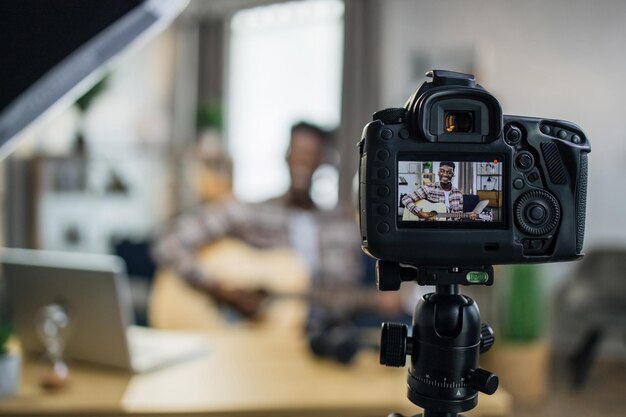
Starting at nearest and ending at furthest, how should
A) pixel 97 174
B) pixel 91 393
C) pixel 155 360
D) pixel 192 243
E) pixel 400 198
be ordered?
pixel 400 198
pixel 91 393
pixel 155 360
pixel 192 243
pixel 97 174

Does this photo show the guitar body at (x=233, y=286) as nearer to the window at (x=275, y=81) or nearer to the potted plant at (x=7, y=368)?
the potted plant at (x=7, y=368)

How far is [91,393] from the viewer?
48.6 inches

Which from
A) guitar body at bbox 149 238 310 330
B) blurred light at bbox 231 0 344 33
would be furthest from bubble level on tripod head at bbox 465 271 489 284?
blurred light at bbox 231 0 344 33

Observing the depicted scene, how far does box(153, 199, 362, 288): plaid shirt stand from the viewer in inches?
98.5

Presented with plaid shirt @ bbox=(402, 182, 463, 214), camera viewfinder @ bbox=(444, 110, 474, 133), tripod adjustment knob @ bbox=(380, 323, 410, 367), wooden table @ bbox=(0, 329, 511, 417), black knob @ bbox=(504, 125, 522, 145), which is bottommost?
wooden table @ bbox=(0, 329, 511, 417)

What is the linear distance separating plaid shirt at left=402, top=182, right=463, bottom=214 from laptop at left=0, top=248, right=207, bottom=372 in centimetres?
79

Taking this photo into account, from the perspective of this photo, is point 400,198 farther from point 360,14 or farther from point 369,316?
point 360,14

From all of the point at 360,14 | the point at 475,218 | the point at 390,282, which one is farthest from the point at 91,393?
the point at 360,14

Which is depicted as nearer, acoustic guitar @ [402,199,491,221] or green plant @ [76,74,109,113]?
acoustic guitar @ [402,199,491,221]

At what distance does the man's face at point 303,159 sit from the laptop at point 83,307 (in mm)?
1512

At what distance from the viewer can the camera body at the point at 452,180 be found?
25.5 inches

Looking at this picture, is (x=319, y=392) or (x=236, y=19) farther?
(x=236, y=19)

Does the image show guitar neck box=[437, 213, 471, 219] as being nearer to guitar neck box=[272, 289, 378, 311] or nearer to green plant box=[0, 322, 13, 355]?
green plant box=[0, 322, 13, 355]

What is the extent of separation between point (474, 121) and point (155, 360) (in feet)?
3.36
